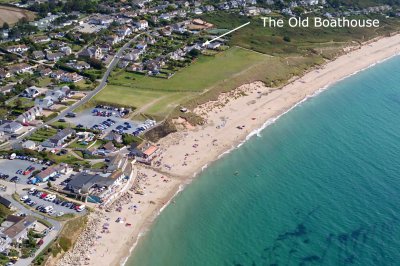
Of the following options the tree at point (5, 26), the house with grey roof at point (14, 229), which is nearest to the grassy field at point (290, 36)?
the tree at point (5, 26)

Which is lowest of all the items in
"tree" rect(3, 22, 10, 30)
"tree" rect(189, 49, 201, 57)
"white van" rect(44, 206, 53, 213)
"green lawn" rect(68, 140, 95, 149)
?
"tree" rect(189, 49, 201, 57)

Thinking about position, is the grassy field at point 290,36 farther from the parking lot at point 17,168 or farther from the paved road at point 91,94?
the parking lot at point 17,168

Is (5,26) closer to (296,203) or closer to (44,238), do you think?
(44,238)

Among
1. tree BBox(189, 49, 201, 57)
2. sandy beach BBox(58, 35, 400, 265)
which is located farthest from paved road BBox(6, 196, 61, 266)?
tree BBox(189, 49, 201, 57)

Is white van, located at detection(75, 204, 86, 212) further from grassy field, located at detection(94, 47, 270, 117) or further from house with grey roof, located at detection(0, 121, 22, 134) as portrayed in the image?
grassy field, located at detection(94, 47, 270, 117)

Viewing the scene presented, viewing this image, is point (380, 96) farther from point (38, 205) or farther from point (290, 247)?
point (38, 205)
